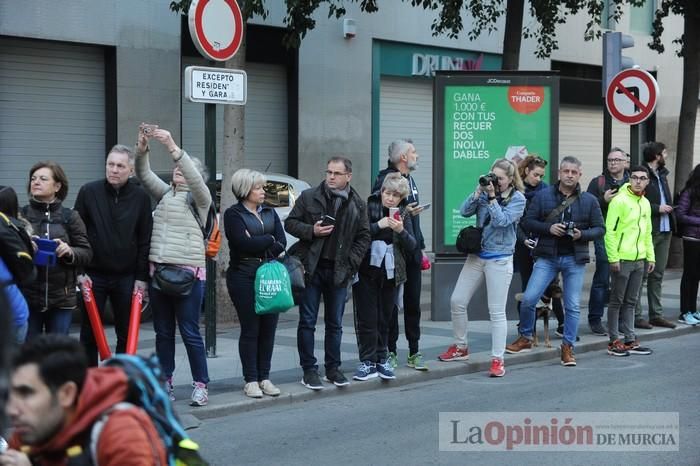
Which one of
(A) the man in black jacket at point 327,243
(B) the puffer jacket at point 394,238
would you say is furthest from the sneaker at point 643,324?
(A) the man in black jacket at point 327,243

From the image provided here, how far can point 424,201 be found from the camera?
69.1 ft

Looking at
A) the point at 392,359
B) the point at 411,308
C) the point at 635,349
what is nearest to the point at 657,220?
the point at 635,349

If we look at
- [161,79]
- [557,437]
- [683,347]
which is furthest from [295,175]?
[557,437]

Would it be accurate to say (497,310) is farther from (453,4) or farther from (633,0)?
(633,0)

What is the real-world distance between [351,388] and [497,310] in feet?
5.03

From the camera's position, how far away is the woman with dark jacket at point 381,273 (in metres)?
8.94

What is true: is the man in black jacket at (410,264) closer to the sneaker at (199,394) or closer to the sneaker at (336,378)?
the sneaker at (336,378)

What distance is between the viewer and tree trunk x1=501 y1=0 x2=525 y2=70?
54.1 feet

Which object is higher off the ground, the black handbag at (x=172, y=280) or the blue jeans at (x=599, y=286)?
the black handbag at (x=172, y=280)

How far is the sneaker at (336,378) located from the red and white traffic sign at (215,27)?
2.88 m

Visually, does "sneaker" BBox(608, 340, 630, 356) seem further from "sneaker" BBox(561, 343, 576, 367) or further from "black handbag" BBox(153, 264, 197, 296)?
"black handbag" BBox(153, 264, 197, 296)

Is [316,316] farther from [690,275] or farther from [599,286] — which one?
[690,275]

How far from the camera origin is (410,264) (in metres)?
9.45

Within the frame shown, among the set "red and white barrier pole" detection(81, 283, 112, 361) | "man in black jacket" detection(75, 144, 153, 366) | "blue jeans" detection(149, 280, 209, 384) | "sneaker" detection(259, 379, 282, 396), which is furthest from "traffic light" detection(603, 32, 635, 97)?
"red and white barrier pole" detection(81, 283, 112, 361)
